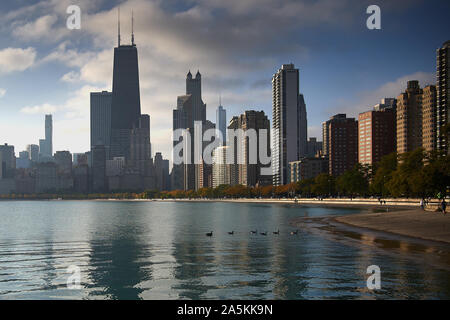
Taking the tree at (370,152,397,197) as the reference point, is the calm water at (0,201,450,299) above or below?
below

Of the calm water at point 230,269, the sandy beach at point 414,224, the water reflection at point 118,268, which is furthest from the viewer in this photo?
the sandy beach at point 414,224

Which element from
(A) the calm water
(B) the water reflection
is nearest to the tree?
(A) the calm water

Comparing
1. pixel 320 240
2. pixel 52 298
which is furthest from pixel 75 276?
pixel 320 240

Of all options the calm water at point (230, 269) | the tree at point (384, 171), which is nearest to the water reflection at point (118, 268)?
the calm water at point (230, 269)

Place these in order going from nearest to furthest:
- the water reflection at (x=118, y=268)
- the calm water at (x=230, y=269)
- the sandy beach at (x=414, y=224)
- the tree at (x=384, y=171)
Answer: the calm water at (x=230, y=269) < the water reflection at (x=118, y=268) < the sandy beach at (x=414, y=224) < the tree at (x=384, y=171)

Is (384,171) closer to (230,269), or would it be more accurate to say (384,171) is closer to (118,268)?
(230,269)

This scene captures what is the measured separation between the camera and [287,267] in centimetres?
4031

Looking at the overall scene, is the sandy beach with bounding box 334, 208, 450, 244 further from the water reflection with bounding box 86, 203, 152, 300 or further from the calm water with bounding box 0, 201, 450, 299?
the water reflection with bounding box 86, 203, 152, 300

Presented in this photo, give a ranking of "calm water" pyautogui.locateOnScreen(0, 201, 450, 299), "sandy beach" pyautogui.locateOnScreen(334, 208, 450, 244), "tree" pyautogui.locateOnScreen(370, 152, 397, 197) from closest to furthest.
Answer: "calm water" pyautogui.locateOnScreen(0, 201, 450, 299) < "sandy beach" pyautogui.locateOnScreen(334, 208, 450, 244) < "tree" pyautogui.locateOnScreen(370, 152, 397, 197)

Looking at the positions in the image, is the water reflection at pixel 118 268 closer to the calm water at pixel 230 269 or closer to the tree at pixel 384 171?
the calm water at pixel 230 269

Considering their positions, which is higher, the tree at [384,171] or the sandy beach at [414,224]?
the tree at [384,171]

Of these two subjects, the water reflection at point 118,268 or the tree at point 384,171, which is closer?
the water reflection at point 118,268

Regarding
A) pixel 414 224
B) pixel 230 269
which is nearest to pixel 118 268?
pixel 230 269
